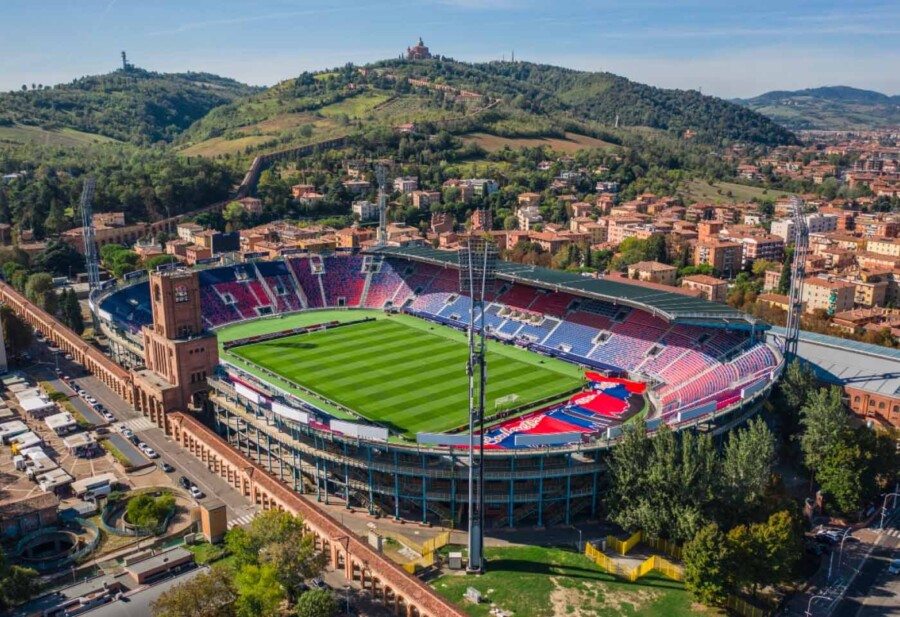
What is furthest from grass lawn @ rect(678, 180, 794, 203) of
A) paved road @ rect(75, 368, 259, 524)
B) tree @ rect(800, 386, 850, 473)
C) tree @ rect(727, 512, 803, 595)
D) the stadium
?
tree @ rect(727, 512, 803, 595)

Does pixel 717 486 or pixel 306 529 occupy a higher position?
pixel 717 486

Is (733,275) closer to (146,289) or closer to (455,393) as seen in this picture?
(455,393)

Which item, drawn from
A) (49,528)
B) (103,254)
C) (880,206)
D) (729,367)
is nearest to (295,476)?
(49,528)

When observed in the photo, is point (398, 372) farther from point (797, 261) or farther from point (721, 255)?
Answer: point (721, 255)

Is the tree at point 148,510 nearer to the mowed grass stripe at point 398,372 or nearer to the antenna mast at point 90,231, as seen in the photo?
the mowed grass stripe at point 398,372

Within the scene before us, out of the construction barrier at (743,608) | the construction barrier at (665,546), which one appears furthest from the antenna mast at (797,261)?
the construction barrier at (743,608)

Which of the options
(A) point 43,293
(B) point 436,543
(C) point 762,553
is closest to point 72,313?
(A) point 43,293
